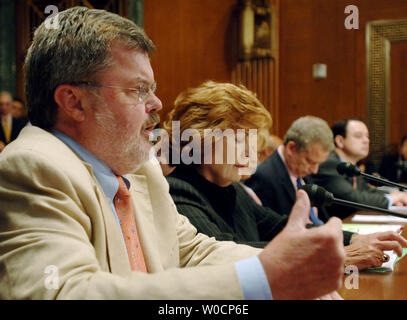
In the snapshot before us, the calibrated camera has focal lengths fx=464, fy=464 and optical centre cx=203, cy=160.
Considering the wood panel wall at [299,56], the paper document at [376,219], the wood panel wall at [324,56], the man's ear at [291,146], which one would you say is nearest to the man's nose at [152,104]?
the paper document at [376,219]

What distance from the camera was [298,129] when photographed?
3182mm

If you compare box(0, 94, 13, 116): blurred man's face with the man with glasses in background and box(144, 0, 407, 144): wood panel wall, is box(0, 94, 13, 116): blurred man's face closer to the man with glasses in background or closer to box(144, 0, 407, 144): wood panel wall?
box(144, 0, 407, 144): wood panel wall

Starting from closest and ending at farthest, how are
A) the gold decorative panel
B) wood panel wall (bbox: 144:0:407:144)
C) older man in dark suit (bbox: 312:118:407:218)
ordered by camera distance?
older man in dark suit (bbox: 312:118:407:218), wood panel wall (bbox: 144:0:407:144), the gold decorative panel

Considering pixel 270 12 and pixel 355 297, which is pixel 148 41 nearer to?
pixel 355 297

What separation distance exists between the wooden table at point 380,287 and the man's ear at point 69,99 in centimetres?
84

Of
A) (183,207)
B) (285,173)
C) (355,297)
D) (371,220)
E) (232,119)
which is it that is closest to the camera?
(355,297)

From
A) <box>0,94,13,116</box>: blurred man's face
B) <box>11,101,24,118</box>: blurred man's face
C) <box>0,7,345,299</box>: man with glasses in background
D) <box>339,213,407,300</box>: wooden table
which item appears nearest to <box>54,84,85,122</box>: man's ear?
<box>0,7,345,299</box>: man with glasses in background

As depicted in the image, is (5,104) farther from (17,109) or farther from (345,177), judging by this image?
(345,177)

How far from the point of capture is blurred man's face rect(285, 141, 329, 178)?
310 centimetres

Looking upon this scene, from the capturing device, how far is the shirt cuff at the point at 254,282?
0.75m

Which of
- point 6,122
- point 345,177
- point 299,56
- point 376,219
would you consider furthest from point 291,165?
point 299,56

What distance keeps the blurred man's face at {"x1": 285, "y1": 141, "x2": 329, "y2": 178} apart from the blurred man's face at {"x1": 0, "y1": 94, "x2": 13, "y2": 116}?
3444 mm

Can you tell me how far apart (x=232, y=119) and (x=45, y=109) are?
0.92m

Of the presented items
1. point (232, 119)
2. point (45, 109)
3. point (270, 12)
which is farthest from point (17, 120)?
point (45, 109)
